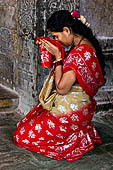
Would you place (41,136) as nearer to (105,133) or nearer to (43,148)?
(43,148)

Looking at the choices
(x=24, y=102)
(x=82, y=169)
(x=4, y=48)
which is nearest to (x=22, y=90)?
(x=24, y=102)

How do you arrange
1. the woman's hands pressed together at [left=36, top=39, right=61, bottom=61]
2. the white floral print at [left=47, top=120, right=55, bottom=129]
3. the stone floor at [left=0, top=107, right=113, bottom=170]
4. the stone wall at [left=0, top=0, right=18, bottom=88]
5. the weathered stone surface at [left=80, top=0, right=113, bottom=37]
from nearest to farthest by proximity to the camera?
the stone floor at [left=0, top=107, right=113, bottom=170]
the woman's hands pressed together at [left=36, top=39, right=61, bottom=61]
the white floral print at [left=47, top=120, right=55, bottom=129]
the weathered stone surface at [left=80, top=0, right=113, bottom=37]
the stone wall at [left=0, top=0, right=18, bottom=88]

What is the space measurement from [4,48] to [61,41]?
2216 millimetres

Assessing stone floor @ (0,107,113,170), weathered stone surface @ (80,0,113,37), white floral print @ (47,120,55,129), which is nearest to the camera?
stone floor @ (0,107,113,170)

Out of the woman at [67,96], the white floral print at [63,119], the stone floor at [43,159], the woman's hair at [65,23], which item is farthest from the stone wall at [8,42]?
the white floral print at [63,119]

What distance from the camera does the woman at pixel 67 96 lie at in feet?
9.55

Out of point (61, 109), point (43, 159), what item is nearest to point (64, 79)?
point (61, 109)

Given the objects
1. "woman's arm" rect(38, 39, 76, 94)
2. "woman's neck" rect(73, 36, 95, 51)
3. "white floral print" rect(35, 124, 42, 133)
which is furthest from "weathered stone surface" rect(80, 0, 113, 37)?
"white floral print" rect(35, 124, 42, 133)

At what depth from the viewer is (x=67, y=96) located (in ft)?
10.0

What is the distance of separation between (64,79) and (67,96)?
240mm

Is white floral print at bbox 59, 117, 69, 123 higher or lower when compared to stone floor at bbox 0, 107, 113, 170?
higher

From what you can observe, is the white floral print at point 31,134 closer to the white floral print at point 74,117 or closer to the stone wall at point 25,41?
the white floral print at point 74,117

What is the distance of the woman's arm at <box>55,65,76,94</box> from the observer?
2.89 metres

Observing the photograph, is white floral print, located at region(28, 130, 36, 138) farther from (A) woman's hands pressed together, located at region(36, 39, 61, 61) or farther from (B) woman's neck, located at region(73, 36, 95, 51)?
(B) woman's neck, located at region(73, 36, 95, 51)
